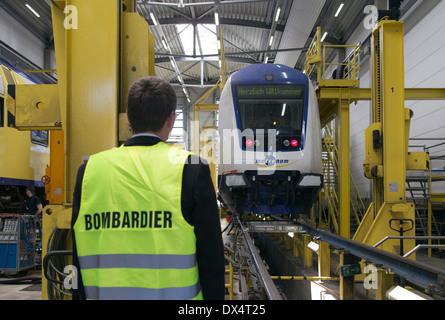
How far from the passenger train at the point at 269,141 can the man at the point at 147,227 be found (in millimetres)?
4506

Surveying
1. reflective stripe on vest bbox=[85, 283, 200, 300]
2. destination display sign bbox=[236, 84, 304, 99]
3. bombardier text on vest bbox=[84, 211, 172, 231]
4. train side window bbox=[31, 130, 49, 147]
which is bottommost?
reflective stripe on vest bbox=[85, 283, 200, 300]

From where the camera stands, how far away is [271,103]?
21.2 feet

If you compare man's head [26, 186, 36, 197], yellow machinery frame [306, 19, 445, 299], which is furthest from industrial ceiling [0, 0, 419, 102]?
man's head [26, 186, 36, 197]

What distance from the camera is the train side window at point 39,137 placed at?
888 centimetres

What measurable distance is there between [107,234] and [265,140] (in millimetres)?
5142

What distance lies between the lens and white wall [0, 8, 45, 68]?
12.2 meters

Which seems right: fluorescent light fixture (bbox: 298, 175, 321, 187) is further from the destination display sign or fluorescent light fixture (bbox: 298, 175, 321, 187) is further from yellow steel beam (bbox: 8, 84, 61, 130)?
yellow steel beam (bbox: 8, 84, 61, 130)

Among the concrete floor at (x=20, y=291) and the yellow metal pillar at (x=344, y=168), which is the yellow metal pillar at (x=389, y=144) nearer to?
the yellow metal pillar at (x=344, y=168)

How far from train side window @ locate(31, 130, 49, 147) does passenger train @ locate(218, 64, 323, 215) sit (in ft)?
18.2

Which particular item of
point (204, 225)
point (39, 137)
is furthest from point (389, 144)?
point (39, 137)

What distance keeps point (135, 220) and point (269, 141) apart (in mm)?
5114

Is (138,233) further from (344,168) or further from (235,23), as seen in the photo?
(235,23)
